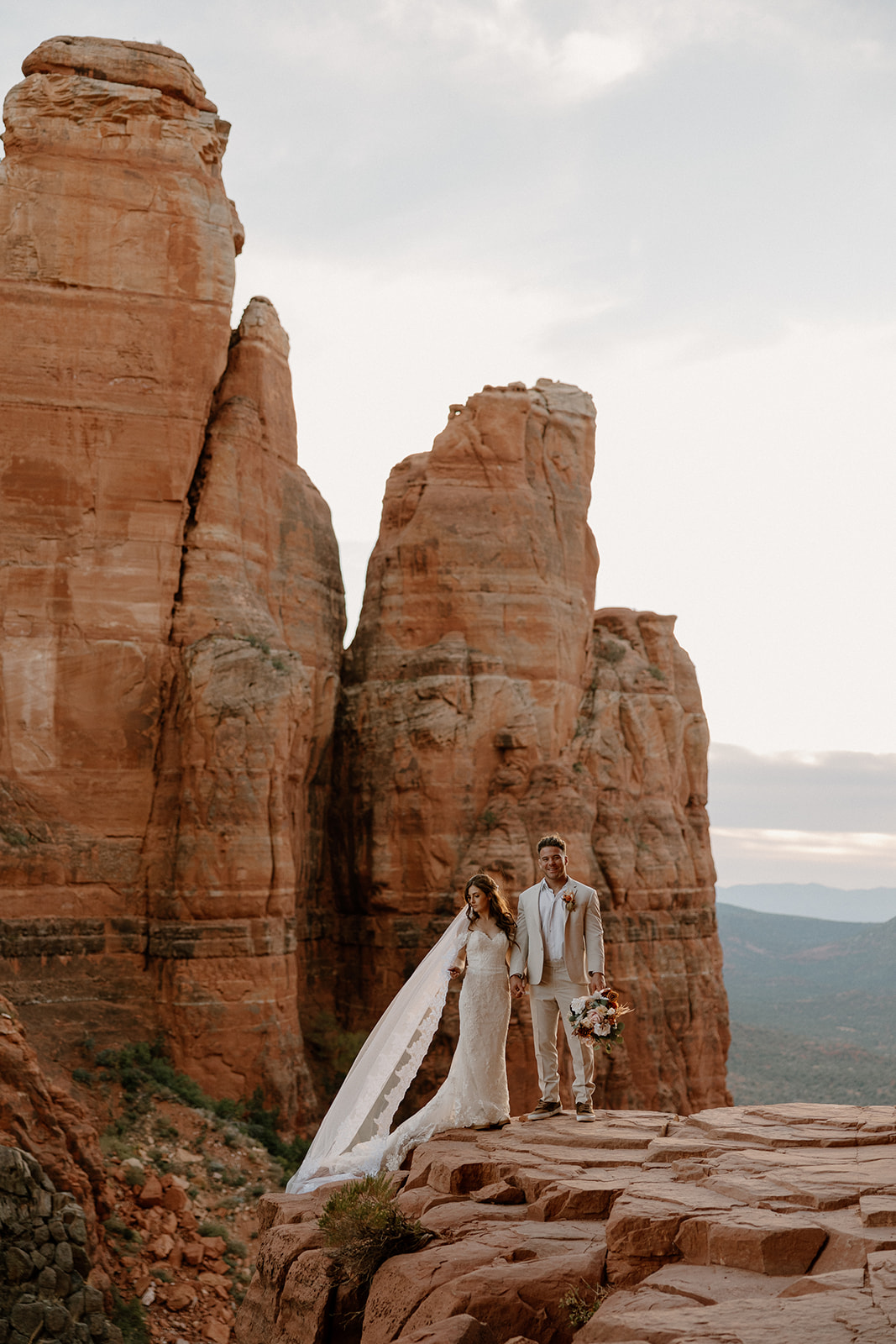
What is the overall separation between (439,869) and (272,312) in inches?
495

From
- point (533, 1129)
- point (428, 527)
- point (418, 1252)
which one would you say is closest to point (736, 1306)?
point (418, 1252)

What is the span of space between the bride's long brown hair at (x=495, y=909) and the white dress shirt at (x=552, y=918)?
322 millimetres

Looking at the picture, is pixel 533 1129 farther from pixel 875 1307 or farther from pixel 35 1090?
pixel 35 1090

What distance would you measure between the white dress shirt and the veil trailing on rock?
76cm

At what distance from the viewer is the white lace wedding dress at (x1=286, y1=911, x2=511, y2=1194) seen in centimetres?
1212

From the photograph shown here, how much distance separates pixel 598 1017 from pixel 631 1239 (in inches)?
132

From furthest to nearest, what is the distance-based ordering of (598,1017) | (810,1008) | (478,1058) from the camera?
(810,1008), (478,1058), (598,1017)

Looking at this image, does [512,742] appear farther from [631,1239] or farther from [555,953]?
[631,1239]

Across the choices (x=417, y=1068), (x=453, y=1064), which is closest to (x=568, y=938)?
(x=453, y=1064)

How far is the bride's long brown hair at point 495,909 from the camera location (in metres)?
12.6

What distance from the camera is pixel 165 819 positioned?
24.1 metres

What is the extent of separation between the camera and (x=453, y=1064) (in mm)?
12586

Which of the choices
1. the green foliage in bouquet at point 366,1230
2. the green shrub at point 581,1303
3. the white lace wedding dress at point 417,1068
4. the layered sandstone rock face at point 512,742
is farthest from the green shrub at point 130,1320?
the layered sandstone rock face at point 512,742

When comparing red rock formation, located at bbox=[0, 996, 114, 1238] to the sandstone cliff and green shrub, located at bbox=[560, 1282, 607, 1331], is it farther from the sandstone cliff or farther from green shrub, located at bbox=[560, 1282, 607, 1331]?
green shrub, located at bbox=[560, 1282, 607, 1331]
